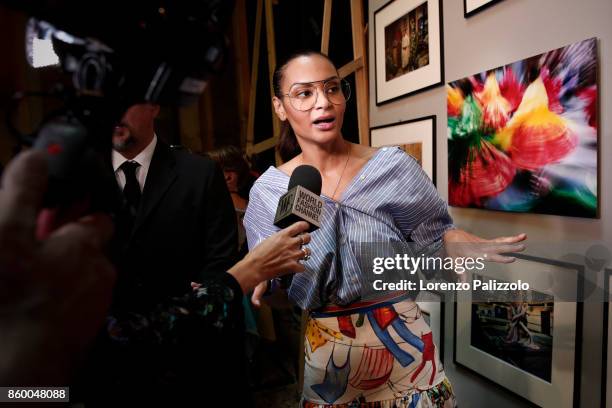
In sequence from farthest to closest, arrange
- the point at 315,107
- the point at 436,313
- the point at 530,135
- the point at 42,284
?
the point at 436,313 → the point at 530,135 → the point at 315,107 → the point at 42,284

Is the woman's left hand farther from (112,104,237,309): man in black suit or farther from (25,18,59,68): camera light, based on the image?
(25,18,59,68): camera light

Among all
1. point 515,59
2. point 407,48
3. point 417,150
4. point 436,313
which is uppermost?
point 407,48

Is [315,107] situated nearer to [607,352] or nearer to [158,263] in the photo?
[158,263]

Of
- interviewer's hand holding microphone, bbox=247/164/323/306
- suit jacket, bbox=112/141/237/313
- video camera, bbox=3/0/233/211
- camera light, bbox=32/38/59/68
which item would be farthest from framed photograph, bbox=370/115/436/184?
Answer: camera light, bbox=32/38/59/68

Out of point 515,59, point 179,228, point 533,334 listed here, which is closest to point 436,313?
point 533,334

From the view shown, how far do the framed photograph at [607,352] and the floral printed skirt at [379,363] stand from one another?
41cm

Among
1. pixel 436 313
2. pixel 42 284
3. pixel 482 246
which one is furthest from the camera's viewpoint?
pixel 436 313

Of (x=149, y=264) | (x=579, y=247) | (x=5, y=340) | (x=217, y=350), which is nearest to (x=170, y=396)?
(x=217, y=350)

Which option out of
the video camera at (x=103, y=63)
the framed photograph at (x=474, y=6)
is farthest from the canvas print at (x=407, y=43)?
the video camera at (x=103, y=63)

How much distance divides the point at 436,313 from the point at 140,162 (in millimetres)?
1429

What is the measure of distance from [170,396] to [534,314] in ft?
3.81

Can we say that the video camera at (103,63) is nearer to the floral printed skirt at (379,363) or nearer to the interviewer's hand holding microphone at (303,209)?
the interviewer's hand holding microphone at (303,209)

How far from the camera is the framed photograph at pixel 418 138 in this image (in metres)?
1.78

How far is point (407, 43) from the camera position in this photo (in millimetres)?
1899
